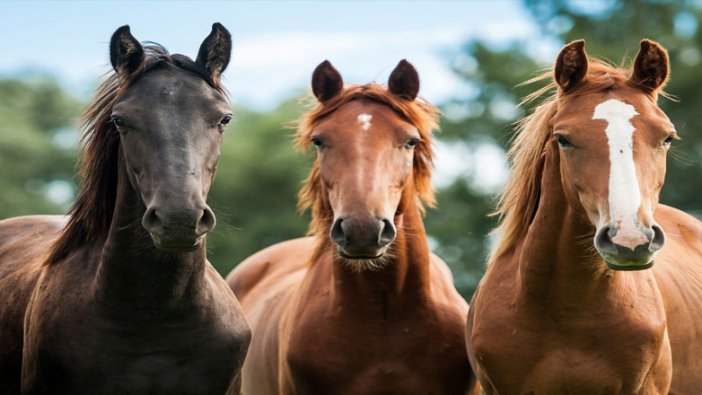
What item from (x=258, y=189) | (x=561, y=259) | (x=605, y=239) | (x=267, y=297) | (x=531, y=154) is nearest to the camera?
(x=605, y=239)

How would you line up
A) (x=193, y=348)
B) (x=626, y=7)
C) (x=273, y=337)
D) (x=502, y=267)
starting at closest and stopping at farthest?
(x=193, y=348), (x=502, y=267), (x=273, y=337), (x=626, y=7)

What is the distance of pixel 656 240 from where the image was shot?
14.3 feet

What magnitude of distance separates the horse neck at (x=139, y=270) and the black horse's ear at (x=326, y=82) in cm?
169

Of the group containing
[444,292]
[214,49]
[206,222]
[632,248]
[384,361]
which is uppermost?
[214,49]

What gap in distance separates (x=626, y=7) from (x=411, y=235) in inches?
947

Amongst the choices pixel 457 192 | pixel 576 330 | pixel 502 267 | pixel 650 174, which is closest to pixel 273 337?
pixel 502 267

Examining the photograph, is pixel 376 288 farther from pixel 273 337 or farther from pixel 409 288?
pixel 273 337

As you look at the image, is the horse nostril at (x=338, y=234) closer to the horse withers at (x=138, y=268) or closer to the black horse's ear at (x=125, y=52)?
the horse withers at (x=138, y=268)

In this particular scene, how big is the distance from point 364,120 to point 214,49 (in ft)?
3.46

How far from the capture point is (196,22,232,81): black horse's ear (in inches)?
202

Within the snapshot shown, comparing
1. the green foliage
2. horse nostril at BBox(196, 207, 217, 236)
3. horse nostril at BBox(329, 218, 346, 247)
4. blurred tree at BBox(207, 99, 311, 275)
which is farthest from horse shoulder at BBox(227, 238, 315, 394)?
blurred tree at BBox(207, 99, 311, 275)

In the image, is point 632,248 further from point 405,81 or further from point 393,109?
point 405,81

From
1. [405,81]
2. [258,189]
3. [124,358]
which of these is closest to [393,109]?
[405,81]

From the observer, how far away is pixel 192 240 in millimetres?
4344
